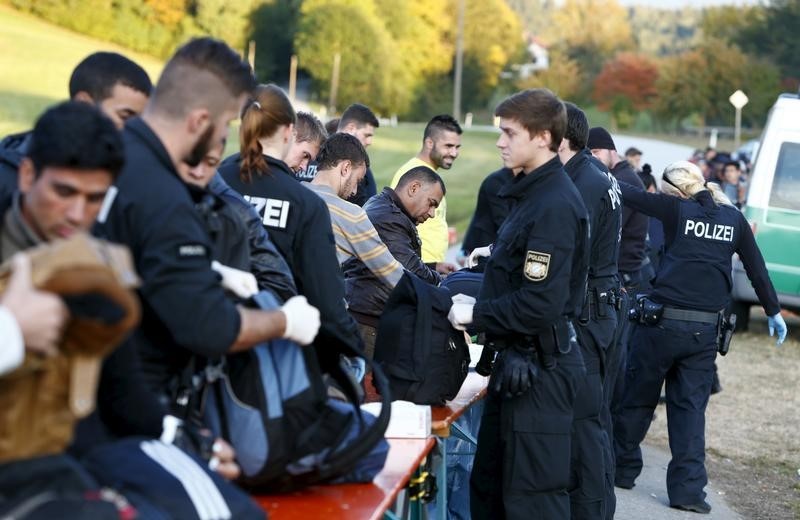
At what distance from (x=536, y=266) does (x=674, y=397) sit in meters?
3.24

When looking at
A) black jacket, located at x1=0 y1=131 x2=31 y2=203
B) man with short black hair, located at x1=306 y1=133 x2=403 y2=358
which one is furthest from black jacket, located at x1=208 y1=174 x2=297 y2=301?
man with short black hair, located at x1=306 y1=133 x2=403 y2=358

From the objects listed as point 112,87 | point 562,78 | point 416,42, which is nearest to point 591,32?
point 562,78

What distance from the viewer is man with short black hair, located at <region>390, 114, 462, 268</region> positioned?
802cm

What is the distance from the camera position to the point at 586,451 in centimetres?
594

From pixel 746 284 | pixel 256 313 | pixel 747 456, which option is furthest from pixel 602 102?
→ pixel 256 313

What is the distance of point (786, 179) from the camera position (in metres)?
14.4

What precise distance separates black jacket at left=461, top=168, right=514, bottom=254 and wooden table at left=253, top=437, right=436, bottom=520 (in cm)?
564

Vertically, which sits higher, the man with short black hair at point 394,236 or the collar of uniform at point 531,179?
the collar of uniform at point 531,179

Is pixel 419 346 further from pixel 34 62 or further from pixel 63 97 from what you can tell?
pixel 34 62

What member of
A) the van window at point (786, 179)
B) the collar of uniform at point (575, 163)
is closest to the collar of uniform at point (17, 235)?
the collar of uniform at point (575, 163)

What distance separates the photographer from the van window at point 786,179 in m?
14.3

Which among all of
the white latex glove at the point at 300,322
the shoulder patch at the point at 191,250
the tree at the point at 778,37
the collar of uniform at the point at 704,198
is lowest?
the white latex glove at the point at 300,322

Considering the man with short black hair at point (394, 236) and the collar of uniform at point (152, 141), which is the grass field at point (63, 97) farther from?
the collar of uniform at point (152, 141)

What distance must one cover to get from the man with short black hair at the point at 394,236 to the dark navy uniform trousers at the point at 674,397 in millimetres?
1890
